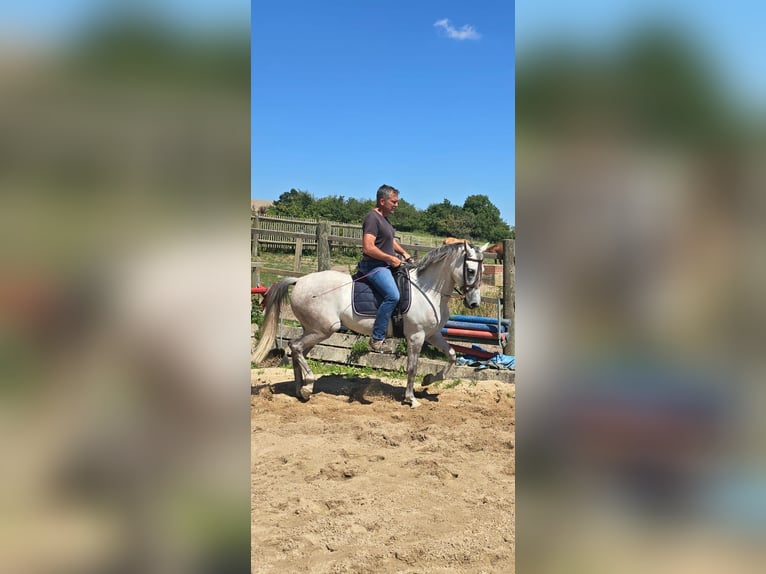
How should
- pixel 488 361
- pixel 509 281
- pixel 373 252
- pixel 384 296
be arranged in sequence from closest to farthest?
pixel 373 252 < pixel 384 296 < pixel 488 361 < pixel 509 281

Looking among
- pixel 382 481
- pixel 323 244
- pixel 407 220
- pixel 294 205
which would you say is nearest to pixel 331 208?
pixel 294 205

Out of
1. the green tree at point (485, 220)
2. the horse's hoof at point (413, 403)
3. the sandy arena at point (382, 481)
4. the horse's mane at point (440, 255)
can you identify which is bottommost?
the sandy arena at point (382, 481)

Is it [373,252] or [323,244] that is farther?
[323,244]

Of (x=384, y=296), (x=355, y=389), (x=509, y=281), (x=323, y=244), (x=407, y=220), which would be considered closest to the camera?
(x=384, y=296)

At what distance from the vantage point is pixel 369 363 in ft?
22.4

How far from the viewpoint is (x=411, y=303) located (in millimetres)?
5391

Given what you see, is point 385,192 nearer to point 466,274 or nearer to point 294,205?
point 466,274

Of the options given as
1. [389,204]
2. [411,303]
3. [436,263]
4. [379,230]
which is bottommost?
[411,303]

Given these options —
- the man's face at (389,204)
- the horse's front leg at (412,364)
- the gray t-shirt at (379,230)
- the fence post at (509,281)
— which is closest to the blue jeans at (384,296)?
the gray t-shirt at (379,230)

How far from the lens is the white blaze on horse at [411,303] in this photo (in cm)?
532

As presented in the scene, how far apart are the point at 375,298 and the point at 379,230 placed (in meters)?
0.69

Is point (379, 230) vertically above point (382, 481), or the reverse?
point (379, 230)

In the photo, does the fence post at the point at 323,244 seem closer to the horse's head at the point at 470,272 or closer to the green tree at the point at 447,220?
the horse's head at the point at 470,272
